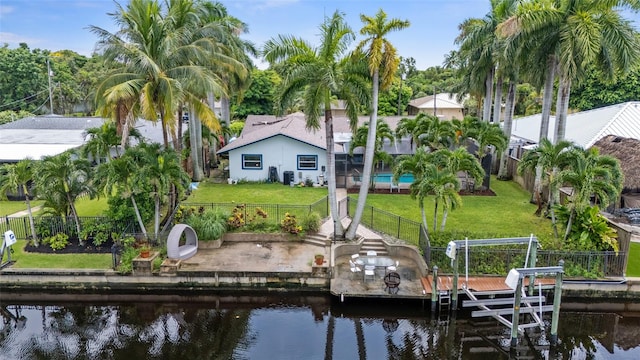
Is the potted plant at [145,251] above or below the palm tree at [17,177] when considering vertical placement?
below

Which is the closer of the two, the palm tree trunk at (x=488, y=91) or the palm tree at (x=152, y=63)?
the palm tree at (x=152, y=63)

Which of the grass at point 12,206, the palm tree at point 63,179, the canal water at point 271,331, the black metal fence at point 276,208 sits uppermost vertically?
the palm tree at point 63,179

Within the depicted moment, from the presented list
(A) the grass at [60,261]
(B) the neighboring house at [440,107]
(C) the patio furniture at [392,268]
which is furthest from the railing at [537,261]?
(B) the neighboring house at [440,107]

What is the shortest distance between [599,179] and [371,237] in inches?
363

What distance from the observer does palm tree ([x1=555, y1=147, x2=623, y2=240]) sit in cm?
1609

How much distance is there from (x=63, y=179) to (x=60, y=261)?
3385 millimetres

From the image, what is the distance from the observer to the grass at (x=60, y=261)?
664 inches

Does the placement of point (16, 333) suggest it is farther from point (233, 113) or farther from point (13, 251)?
point (233, 113)

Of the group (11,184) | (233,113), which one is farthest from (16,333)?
(233,113)

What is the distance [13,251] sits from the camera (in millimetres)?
18109

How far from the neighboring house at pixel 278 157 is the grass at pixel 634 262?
16833 millimetres

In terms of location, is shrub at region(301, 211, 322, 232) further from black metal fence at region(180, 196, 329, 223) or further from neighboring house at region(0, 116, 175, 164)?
neighboring house at region(0, 116, 175, 164)

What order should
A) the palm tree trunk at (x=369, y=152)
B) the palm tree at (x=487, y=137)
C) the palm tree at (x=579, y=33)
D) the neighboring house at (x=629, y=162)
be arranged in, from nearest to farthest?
1. the palm tree trunk at (x=369, y=152)
2. the palm tree at (x=579, y=33)
3. the neighboring house at (x=629, y=162)
4. the palm tree at (x=487, y=137)

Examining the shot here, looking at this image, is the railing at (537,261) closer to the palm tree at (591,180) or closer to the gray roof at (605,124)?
the palm tree at (591,180)
